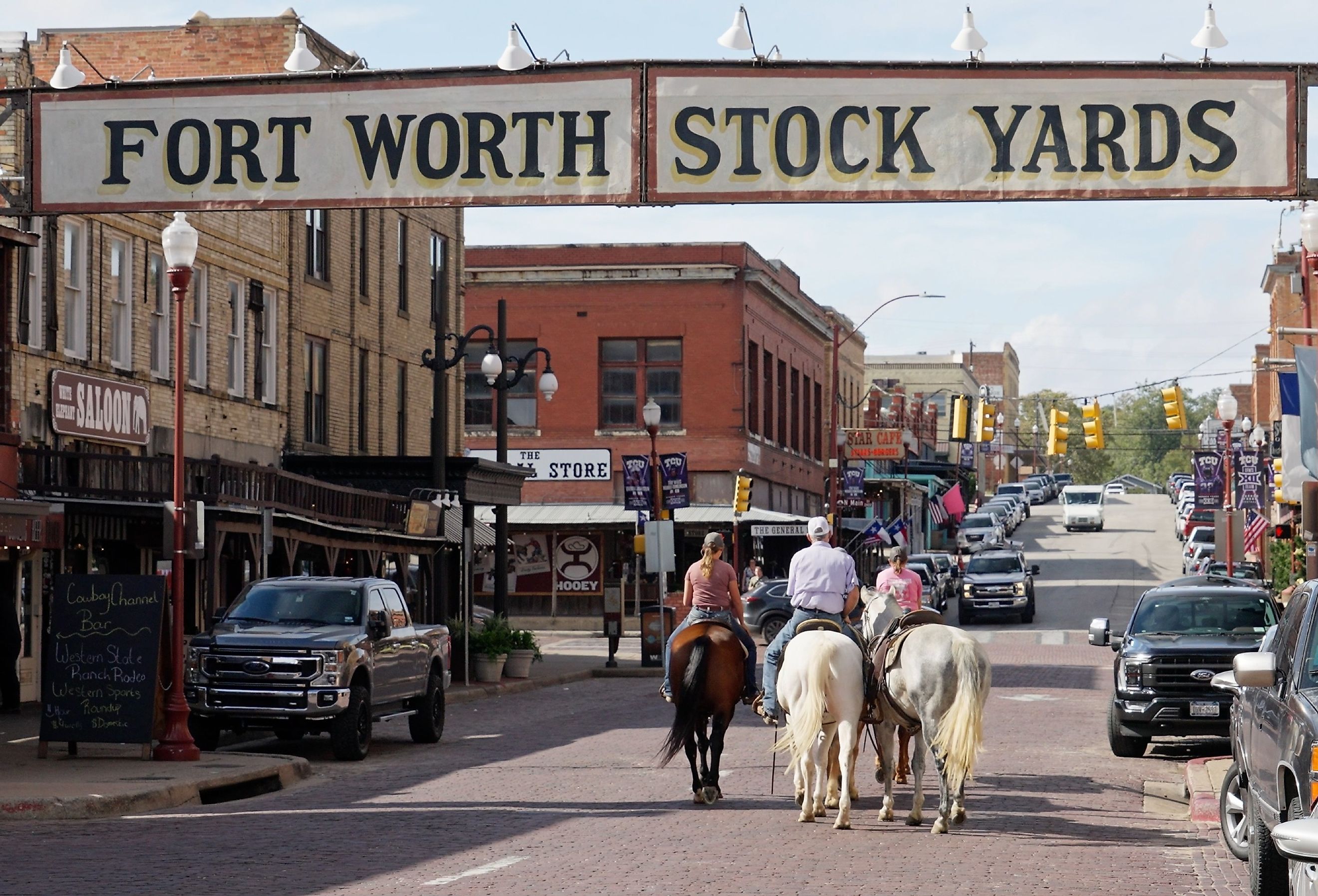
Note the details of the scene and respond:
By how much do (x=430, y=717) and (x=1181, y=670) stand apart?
872 centimetres

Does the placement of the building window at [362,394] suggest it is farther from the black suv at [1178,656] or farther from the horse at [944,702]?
the horse at [944,702]

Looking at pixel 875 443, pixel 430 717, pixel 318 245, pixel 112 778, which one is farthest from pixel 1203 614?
pixel 875 443

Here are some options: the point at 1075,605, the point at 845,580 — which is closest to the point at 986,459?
the point at 1075,605

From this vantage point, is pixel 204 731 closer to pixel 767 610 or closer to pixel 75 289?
pixel 75 289

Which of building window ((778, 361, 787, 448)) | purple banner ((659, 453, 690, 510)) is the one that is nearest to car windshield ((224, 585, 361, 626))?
purple banner ((659, 453, 690, 510))

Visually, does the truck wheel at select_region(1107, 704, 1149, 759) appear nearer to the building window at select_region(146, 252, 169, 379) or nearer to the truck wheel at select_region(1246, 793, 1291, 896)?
the truck wheel at select_region(1246, 793, 1291, 896)

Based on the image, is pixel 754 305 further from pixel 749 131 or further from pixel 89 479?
pixel 749 131

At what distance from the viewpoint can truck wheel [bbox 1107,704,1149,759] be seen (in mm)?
19484

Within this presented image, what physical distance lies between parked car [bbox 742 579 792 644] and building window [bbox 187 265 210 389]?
17.0 meters

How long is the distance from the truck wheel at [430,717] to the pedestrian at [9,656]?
18.9 ft

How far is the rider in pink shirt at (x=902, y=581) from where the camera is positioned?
1789 centimetres

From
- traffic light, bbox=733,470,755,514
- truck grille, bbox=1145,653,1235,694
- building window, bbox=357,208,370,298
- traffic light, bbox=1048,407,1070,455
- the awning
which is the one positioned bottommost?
truck grille, bbox=1145,653,1235,694

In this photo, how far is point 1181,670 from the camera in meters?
19.0

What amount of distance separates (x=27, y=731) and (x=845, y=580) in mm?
11065
